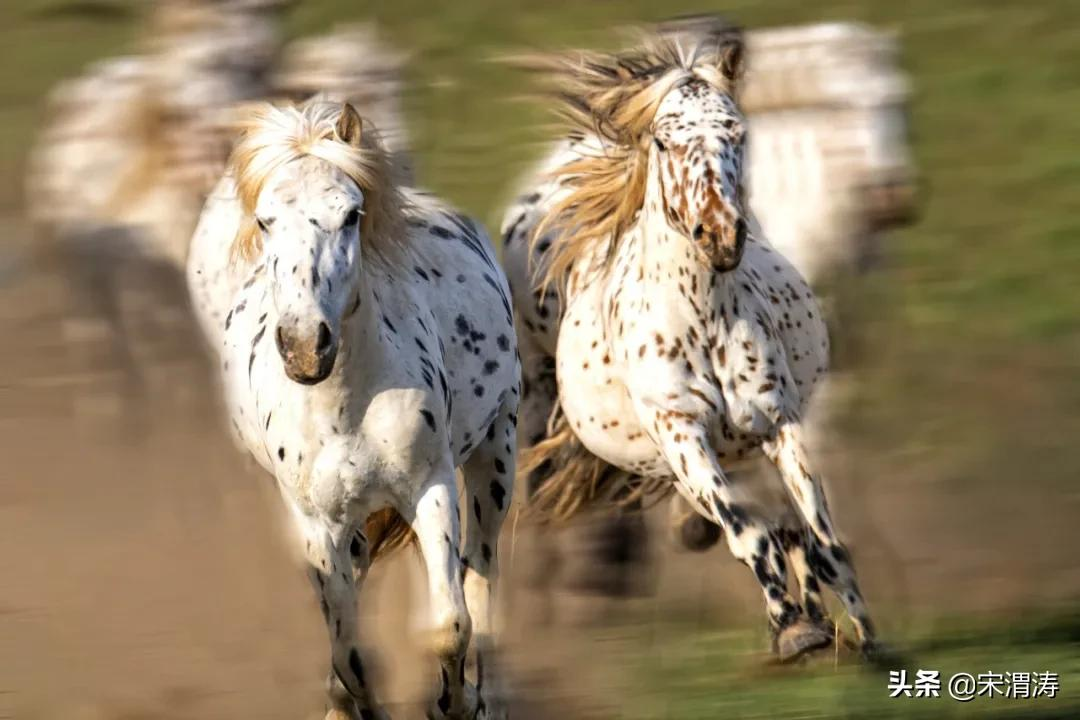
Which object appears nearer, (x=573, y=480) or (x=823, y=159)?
(x=573, y=480)

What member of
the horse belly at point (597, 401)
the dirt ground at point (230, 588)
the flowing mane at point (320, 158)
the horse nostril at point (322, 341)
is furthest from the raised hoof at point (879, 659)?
the horse nostril at point (322, 341)

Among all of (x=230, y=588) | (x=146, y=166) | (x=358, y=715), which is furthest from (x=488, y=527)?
(x=146, y=166)

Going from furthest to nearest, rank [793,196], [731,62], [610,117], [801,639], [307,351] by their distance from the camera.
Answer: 1. [793,196]
2. [610,117]
3. [731,62]
4. [801,639]
5. [307,351]

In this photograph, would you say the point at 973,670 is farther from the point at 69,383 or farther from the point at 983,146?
the point at 983,146

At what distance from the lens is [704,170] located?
Answer: 5.98 meters

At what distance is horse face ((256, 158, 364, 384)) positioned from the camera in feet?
15.9

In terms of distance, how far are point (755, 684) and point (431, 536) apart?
1.30 metres

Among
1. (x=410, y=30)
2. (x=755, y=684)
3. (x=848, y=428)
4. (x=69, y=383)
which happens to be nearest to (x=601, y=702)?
(x=755, y=684)

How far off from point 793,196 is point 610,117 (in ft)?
3.89

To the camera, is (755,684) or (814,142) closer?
(755,684)

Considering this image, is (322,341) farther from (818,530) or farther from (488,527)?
(818,530)

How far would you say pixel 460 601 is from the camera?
528 centimetres

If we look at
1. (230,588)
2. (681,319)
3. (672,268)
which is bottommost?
(230,588)

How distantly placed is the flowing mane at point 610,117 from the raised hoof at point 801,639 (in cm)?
154
